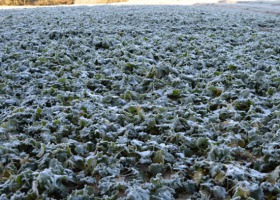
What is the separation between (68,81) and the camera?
3279 mm

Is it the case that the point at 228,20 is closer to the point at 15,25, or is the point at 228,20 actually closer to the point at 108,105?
the point at 15,25

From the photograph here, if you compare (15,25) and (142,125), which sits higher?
(15,25)

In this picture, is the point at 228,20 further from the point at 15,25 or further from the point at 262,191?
the point at 262,191

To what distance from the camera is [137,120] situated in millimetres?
2572

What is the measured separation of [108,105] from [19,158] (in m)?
0.93

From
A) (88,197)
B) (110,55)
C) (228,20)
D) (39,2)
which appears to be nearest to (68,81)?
(110,55)

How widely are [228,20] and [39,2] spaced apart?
47.4 feet

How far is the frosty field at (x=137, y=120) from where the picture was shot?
6.17 feet

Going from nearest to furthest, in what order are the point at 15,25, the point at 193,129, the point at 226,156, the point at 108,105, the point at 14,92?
the point at 226,156
the point at 193,129
the point at 108,105
the point at 14,92
the point at 15,25

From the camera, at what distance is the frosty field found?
74.1 inches

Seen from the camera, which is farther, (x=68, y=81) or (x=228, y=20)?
(x=228, y=20)

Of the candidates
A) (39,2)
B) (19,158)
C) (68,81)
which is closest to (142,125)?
(19,158)

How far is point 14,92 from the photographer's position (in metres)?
3.08

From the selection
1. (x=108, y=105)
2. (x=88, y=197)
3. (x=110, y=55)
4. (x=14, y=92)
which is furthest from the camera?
(x=110, y=55)
